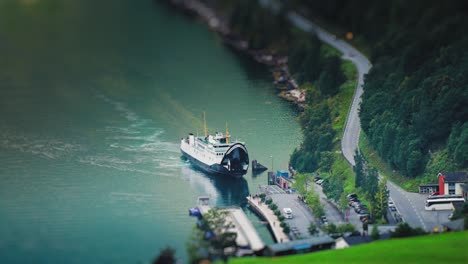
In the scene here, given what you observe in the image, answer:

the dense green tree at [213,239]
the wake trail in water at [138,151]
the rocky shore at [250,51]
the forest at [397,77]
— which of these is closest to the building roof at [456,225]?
the forest at [397,77]

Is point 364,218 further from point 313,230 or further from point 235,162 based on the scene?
point 235,162

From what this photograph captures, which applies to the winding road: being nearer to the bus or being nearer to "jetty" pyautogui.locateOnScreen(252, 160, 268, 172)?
the bus

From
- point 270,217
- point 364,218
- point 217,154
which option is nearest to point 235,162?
point 217,154

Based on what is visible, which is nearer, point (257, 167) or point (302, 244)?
point (302, 244)

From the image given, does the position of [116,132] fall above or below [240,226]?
above

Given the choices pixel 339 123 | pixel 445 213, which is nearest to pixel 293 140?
pixel 339 123

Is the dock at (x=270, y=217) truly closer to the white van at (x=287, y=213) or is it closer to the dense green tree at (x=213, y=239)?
the white van at (x=287, y=213)

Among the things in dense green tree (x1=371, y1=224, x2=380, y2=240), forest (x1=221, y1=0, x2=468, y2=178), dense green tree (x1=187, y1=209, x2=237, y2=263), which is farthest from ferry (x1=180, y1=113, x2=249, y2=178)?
dense green tree (x1=371, y1=224, x2=380, y2=240)
